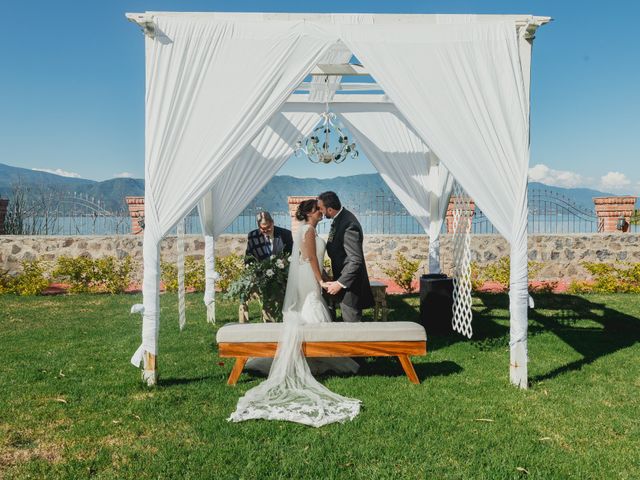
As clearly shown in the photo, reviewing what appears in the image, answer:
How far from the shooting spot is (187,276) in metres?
11.4

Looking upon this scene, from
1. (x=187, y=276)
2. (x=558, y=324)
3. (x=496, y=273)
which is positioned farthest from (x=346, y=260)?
(x=187, y=276)

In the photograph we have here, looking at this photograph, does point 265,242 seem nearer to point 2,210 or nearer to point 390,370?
point 390,370

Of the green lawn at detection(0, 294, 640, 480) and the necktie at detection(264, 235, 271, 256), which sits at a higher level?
the necktie at detection(264, 235, 271, 256)

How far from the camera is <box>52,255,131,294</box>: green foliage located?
11.2m

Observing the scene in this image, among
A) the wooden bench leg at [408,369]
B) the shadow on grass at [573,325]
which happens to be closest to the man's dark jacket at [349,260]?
the wooden bench leg at [408,369]

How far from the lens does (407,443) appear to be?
12.2ft

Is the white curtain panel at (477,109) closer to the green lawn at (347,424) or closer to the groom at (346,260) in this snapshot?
the green lawn at (347,424)

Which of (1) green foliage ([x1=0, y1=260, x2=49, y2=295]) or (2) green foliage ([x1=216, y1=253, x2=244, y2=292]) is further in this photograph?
(2) green foliage ([x1=216, y1=253, x2=244, y2=292])

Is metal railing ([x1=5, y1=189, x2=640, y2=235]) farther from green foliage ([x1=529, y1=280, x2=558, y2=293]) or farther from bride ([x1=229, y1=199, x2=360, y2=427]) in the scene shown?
bride ([x1=229, y1=199, x2=360, y2=427])

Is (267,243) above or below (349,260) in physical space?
above

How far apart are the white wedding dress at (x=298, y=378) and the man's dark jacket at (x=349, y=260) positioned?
205 millimetres

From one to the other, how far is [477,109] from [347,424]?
9.24 ft

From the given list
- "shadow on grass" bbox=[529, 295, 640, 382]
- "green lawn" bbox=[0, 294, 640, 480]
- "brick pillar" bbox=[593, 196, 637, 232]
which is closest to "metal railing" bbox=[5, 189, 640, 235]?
"brick pillar" bbox=[593, 196, 637, 232]

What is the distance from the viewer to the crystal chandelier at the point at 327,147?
7.99 meters
